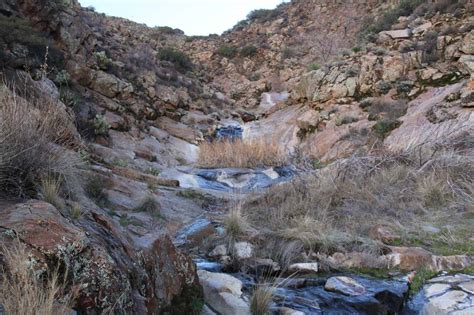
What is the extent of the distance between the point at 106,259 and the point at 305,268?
95.1 inches

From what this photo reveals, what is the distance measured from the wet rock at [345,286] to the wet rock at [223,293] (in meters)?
0.81

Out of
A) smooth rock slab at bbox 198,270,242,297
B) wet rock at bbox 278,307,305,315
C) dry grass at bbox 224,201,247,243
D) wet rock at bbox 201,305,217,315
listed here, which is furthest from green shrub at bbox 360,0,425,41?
wet rock at bbox 201,305,217,315

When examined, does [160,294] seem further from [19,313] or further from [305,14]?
[305,14]

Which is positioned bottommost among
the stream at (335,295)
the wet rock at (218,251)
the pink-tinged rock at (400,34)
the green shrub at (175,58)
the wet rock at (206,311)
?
the wet rock at (218,251)

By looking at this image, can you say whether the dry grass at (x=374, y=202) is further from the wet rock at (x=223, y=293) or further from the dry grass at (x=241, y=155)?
the dry grass at (x=241, y=155)

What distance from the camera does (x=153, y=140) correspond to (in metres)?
15.3

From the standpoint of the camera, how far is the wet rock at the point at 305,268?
427 centimetres

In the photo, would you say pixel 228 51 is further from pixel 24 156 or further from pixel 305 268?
pixel 24 156

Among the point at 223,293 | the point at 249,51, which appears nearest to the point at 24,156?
the point at 223,293

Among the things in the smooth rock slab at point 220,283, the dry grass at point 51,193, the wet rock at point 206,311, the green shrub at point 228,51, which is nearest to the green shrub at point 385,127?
the smooth rock slab at point 220,283

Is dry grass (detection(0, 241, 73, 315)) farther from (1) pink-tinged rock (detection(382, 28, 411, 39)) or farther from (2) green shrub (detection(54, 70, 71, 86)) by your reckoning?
(1) pink-tinged rock (detection(382, 28, 411, 39))

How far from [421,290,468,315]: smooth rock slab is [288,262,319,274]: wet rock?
3.38 feet

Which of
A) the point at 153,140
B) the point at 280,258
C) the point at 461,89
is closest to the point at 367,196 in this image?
the point at 280,258

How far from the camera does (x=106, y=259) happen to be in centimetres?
235
